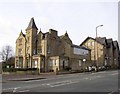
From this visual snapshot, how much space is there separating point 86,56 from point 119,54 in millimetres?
32942

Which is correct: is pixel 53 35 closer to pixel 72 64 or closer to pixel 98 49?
pixel 72 64

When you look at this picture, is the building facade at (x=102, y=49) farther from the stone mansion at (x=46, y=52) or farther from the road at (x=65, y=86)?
the road at (x=65, y=86)

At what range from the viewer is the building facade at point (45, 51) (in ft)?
211

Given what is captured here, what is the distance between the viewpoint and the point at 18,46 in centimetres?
7181

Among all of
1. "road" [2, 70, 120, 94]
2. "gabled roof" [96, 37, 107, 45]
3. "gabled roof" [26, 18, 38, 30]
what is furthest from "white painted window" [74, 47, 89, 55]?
"road" [2, 70, 120, 94]

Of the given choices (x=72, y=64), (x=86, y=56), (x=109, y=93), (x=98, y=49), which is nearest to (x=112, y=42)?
(x=98, y=49)

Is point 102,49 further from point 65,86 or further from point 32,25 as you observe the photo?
point 65,86

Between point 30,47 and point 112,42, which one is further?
point 112,42

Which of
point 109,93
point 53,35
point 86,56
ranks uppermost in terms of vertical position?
point 53,35

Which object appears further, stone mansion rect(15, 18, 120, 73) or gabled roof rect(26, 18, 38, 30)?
gabled roof rect(26, 18, 38, 30)

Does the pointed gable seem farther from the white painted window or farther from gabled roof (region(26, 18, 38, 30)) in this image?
gabled roof (region(26, 18, 38, 30))

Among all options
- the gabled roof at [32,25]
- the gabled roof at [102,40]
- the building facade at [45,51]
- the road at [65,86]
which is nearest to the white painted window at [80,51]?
the building facade at [45,51]

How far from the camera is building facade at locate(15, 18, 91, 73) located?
64312 mm

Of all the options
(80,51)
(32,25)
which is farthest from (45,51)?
(80,51)
